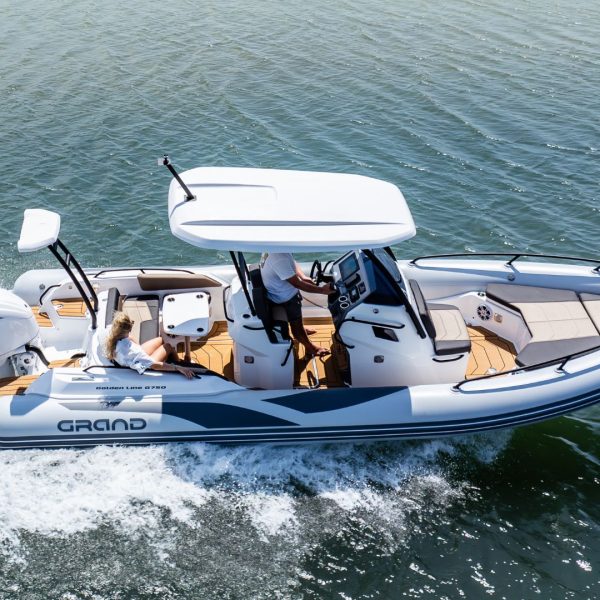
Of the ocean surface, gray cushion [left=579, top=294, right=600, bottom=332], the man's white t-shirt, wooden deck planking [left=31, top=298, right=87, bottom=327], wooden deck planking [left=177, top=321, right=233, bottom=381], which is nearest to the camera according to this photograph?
the ocean surface

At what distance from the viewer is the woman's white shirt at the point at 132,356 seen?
782 centimetres

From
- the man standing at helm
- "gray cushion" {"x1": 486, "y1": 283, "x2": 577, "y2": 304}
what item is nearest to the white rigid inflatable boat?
the man standing at helm

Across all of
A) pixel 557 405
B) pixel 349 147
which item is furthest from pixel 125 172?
pixel 557 405

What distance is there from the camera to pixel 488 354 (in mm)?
9070

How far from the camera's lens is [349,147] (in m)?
15.7

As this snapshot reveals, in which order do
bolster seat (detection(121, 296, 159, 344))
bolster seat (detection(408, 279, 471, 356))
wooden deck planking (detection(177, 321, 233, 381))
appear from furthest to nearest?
wooden deck planking (detection(177, 321, 233, 381))
bolster seat (detection(121, 296, 159, 344))
bolster seat (detection(408, 279, 471, 356))

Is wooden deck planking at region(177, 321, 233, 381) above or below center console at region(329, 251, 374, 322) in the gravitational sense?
below

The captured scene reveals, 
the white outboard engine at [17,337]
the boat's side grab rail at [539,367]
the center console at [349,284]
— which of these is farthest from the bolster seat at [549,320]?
the white outboard engine at [17,337]

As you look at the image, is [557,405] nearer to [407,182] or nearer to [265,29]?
[407,182]

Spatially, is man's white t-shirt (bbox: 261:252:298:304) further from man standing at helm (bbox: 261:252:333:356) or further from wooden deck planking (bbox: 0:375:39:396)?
wooden deck planking (bbox: 0:375:39:396)

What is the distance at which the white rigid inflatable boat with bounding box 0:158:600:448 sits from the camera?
765 centimetres

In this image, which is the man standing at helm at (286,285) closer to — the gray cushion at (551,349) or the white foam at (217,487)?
the white foam at (217,487)

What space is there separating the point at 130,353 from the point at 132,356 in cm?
4

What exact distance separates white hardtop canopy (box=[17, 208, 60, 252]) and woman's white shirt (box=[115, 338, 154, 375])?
123 centimetres
